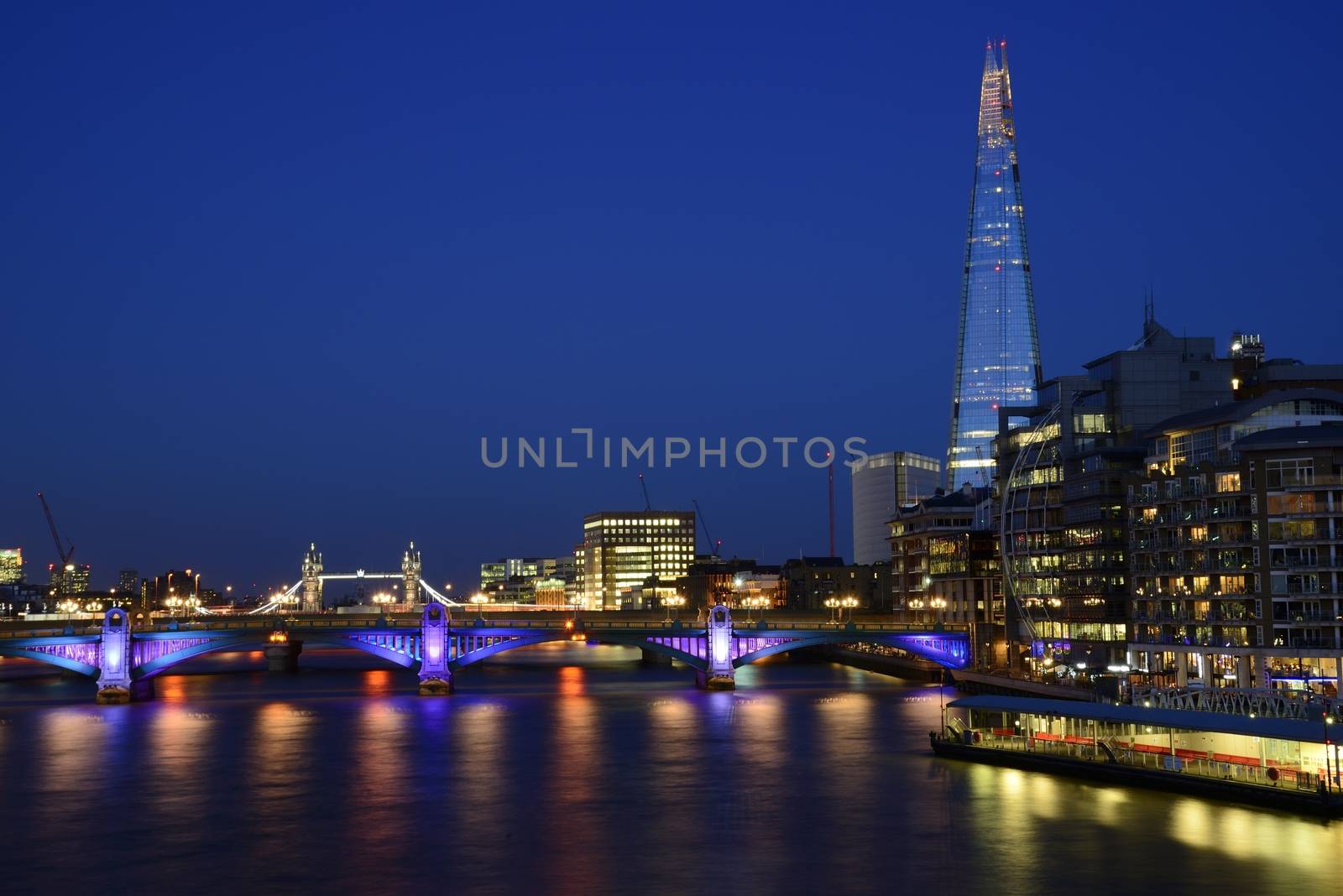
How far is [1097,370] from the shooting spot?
12206 cm

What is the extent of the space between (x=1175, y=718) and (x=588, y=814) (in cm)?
2568

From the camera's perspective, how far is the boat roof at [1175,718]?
59156 mm

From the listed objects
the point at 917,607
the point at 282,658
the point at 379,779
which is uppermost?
the point at 917,607

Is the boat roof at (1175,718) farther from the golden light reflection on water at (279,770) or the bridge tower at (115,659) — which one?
the bridge tower at (115,659)

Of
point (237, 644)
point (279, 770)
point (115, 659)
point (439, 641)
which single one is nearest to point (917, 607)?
point (439, 641)

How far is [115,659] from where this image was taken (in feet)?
399

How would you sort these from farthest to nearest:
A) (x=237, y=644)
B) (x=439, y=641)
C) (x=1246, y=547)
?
(x=237, y=644), (x=439, y=641), (x=1246, y=547)

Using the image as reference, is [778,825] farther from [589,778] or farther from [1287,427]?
[1287,427]

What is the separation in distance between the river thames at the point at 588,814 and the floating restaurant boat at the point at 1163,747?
1.46 meters

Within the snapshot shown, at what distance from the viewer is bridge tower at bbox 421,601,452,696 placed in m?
127

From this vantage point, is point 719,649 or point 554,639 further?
point 554,639

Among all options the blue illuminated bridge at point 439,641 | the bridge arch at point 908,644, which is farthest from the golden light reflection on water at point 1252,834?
the bridge arch at point 908,644

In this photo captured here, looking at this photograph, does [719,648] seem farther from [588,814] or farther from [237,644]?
[588,814]

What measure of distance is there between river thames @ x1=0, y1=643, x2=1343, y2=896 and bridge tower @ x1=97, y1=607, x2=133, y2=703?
16019mm
